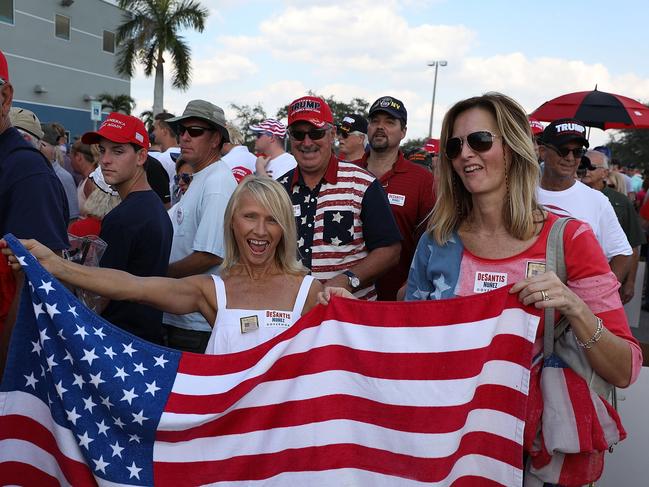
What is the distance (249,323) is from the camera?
9.65ft

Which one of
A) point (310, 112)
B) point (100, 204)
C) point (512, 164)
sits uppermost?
point (310, 112)

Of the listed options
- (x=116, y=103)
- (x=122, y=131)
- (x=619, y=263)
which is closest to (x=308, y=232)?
(x=122, y=131)

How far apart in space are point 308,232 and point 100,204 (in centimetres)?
158

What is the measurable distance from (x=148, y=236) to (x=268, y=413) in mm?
1489

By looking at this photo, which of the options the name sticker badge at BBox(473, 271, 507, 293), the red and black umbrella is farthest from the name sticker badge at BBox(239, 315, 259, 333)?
the red and black umbrella

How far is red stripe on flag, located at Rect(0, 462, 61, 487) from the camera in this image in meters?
2.66

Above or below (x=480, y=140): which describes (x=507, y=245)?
below

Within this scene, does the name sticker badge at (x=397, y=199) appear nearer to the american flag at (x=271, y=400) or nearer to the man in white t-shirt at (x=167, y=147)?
the american flag at (x=271, y=400)

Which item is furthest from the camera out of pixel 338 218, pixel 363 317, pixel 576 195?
pixel 576 195

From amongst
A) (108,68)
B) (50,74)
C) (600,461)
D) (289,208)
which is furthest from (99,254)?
(108,68)

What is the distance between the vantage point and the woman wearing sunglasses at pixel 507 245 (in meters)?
2.37

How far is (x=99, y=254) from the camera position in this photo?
11.3ft

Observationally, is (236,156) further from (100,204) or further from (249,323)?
(249,323)

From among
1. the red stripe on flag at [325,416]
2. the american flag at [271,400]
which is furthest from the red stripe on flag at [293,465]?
the red stripe on flag at [325,416]
